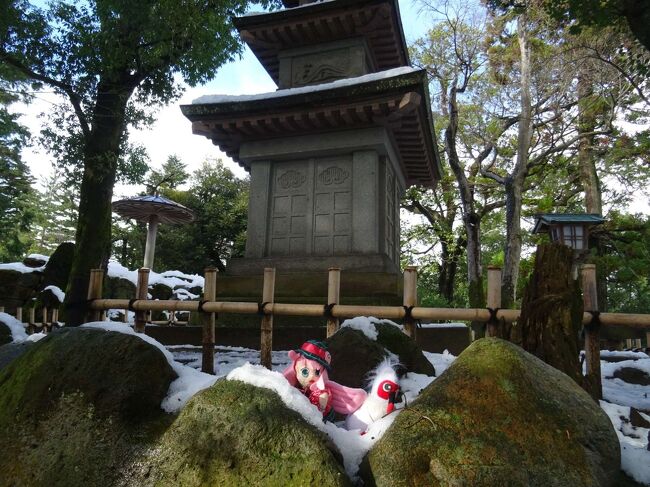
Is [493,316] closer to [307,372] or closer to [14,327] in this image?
[307,372]

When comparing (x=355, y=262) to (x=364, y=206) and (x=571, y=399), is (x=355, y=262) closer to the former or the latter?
(x=364, y=206)

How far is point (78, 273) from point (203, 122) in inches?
167

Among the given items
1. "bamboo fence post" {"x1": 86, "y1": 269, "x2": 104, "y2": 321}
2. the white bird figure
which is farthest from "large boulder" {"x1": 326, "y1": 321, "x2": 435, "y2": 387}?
"bamboo fence post" {"x1": 86, "y1": 269, "x2": 104, "y2": 321}

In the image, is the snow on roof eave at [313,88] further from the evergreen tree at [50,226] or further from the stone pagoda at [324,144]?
the evergreen tree at [50,226]

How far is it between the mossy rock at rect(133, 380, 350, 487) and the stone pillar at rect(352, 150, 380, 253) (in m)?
6.34

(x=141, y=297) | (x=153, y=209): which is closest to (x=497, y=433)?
(x=141, y=297)

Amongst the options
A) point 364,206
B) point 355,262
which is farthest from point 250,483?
point 364,206

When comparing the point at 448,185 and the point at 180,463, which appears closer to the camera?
the point at 180,463

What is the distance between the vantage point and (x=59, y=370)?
10.2 ft

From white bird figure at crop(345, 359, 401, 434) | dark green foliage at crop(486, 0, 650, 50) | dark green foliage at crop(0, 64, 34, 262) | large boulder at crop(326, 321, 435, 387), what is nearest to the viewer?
white bird figure at crop(345, 359, 401, 434)

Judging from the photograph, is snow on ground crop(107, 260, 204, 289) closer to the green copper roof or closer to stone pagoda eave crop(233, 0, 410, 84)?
stone pagoda eave crop(233, 0, 410, 84)

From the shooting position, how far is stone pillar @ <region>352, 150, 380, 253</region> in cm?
890

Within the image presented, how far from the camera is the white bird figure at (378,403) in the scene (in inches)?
109

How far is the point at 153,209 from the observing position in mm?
15977
